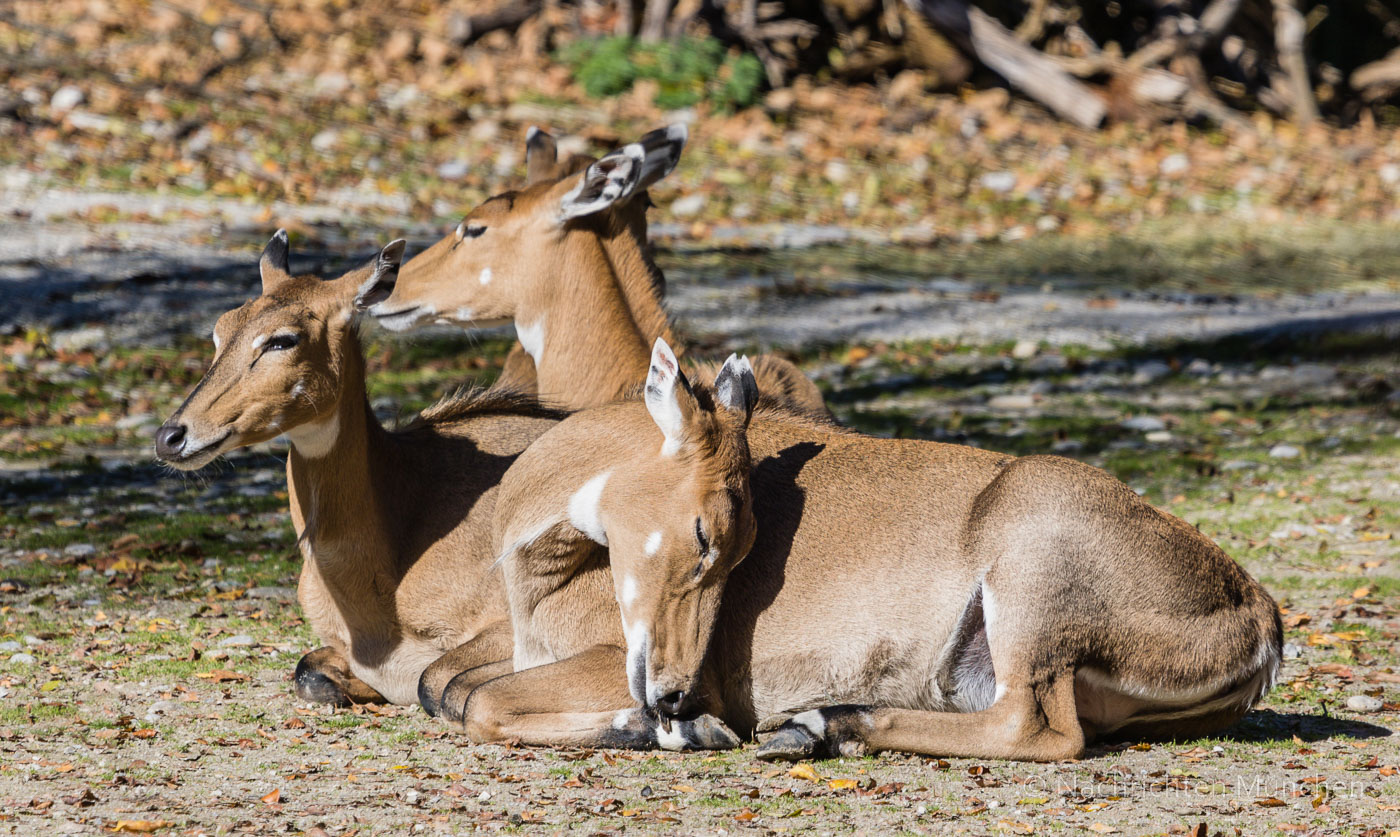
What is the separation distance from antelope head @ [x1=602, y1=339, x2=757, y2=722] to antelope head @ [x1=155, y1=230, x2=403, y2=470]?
1.27 meters

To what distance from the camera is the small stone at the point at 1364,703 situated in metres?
6.11

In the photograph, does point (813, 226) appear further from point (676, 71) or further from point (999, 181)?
point (676, 71)

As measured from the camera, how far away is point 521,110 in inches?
709

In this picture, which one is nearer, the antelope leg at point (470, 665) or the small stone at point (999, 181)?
the antelope leg at point (470, 665)

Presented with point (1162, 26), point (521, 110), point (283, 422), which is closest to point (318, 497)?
point (283, 422)

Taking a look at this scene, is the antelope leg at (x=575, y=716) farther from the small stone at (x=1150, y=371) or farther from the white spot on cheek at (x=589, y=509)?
the small stone at (x=1150, y=371)

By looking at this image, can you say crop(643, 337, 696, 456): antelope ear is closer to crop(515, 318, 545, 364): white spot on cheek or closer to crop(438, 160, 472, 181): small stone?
crop(515, 318, 545, 364): white spot on cheek

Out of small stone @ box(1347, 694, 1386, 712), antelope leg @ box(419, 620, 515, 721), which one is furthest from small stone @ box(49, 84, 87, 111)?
small stone @ box(1347, 694, 1386, 712)

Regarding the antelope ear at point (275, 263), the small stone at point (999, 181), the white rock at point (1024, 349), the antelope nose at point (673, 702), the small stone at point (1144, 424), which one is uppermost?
the antelope ear at point (275, 263)

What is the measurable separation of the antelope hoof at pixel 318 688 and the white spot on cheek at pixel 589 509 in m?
1.24

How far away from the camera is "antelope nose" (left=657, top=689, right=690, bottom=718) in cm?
527

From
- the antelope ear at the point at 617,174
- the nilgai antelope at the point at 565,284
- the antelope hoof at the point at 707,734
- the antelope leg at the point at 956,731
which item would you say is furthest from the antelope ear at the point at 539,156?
the antelope leg at the point at 956,731

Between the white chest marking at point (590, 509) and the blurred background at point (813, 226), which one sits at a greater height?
the white chest marking at point (590, 509)

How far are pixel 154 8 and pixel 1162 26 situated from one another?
13068mm
